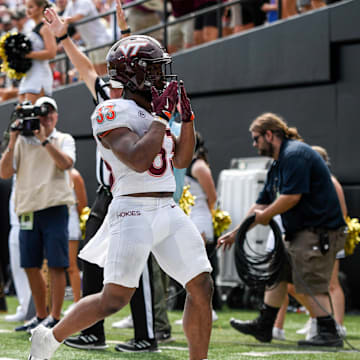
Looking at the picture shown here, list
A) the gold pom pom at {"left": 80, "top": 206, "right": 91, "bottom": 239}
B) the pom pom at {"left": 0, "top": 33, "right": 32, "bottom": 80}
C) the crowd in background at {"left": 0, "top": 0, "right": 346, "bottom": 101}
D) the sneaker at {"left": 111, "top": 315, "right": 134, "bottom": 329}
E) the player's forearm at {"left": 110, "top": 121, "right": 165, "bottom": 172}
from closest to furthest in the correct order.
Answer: the player's forearm at {"left": 110, "top": 121, "right": 165, "bottom": 172}
the sneaker at {"left": 111, "top": 315, "right": 134, "bottom": 329}
the gold pom pom at {"left": 80, "top": 206, "right": 91, "bottom": 239}
the pom pom at {"left": 0, "top": 33, "right": 32, "bottom": 80}
the crowd in background at {"left": 0, "top": 0, "right": 346, "bottom": 101}

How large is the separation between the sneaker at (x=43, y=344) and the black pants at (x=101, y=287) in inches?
58.3

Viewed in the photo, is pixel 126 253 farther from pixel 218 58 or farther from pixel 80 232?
pixel 218 58

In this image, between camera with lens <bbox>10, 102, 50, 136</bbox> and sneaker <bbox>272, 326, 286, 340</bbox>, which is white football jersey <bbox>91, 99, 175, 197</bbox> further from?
sneaker <bbox>272, 326, 286, 340</bbox>

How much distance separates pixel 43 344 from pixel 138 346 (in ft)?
4.88

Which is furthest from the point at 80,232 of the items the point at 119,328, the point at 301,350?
the point at 301,350

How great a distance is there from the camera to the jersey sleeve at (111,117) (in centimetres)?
432

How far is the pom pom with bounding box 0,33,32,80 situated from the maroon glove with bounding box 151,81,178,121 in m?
4.30

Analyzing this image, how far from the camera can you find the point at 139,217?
14.5 ft

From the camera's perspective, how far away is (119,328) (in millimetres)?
7738

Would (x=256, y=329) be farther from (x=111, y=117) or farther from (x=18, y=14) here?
(x=18, y=14)

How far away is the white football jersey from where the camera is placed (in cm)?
435

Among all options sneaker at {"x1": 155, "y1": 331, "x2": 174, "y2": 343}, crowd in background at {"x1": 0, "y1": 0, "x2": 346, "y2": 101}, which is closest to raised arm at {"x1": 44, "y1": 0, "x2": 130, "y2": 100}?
sneaker at {"x1": 155, "y1": 331, "x2": 174, "y2": 343}

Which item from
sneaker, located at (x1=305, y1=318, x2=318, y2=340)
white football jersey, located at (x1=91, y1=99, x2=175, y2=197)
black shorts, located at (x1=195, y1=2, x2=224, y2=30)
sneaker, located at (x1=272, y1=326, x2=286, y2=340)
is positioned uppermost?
black shorts, located at (x1=195, y1=2, x2=224, y2=30)

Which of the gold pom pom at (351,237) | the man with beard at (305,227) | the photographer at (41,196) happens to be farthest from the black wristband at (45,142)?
the gold pom pom at (351,237)
